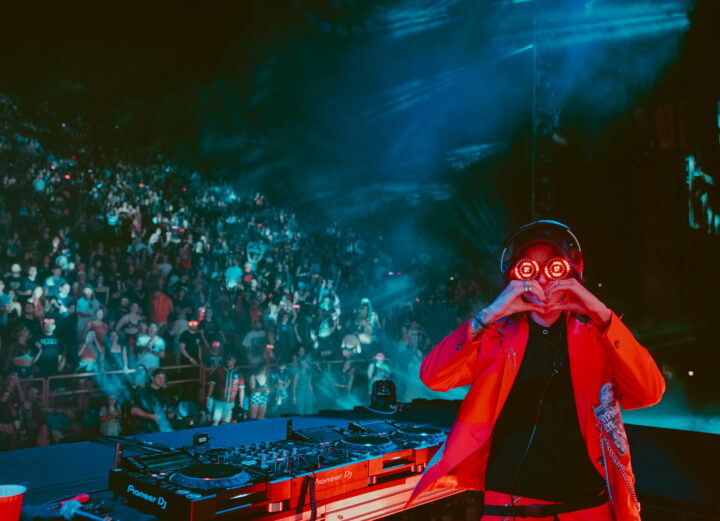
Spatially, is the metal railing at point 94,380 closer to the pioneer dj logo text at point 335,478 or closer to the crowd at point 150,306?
the crowd at point 150,306

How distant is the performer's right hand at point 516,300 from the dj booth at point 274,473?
607mm

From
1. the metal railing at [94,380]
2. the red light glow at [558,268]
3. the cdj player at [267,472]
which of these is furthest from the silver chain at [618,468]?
the metal railing at [94,380]

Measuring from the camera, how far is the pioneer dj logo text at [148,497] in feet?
3.70

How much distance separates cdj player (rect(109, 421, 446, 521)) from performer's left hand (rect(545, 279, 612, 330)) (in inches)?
28.6

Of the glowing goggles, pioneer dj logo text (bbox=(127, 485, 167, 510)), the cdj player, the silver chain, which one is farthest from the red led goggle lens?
pioneer dj logo text (bbox=(127, 485, 167, 510))

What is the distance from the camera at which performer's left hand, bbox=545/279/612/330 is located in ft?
3.79

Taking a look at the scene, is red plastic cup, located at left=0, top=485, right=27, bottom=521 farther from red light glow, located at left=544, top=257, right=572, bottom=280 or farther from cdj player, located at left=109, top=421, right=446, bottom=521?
red light glow, located at left=544, top=257, right=572, bottom=280

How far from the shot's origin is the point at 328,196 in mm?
9125

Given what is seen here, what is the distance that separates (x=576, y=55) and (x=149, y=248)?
484cm

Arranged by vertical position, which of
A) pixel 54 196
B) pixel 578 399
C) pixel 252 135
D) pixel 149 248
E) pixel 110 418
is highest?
pixel 252 135

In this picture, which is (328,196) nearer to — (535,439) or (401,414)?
(401,414)

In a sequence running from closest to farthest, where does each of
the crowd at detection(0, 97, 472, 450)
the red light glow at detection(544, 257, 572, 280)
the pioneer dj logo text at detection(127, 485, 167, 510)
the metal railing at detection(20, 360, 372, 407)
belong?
the pioneer dj logo text at detection(127, 485, 167, 510), the red light glow at detection(544, 257, 572, 280), the metal railing at detection(20, 360, 372, 407), the crowd at detection(0, 97, 472, 450)

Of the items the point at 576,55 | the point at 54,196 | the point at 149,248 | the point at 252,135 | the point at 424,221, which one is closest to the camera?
the point at 576,55

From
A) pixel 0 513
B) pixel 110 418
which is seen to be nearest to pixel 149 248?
pixel 110 418
